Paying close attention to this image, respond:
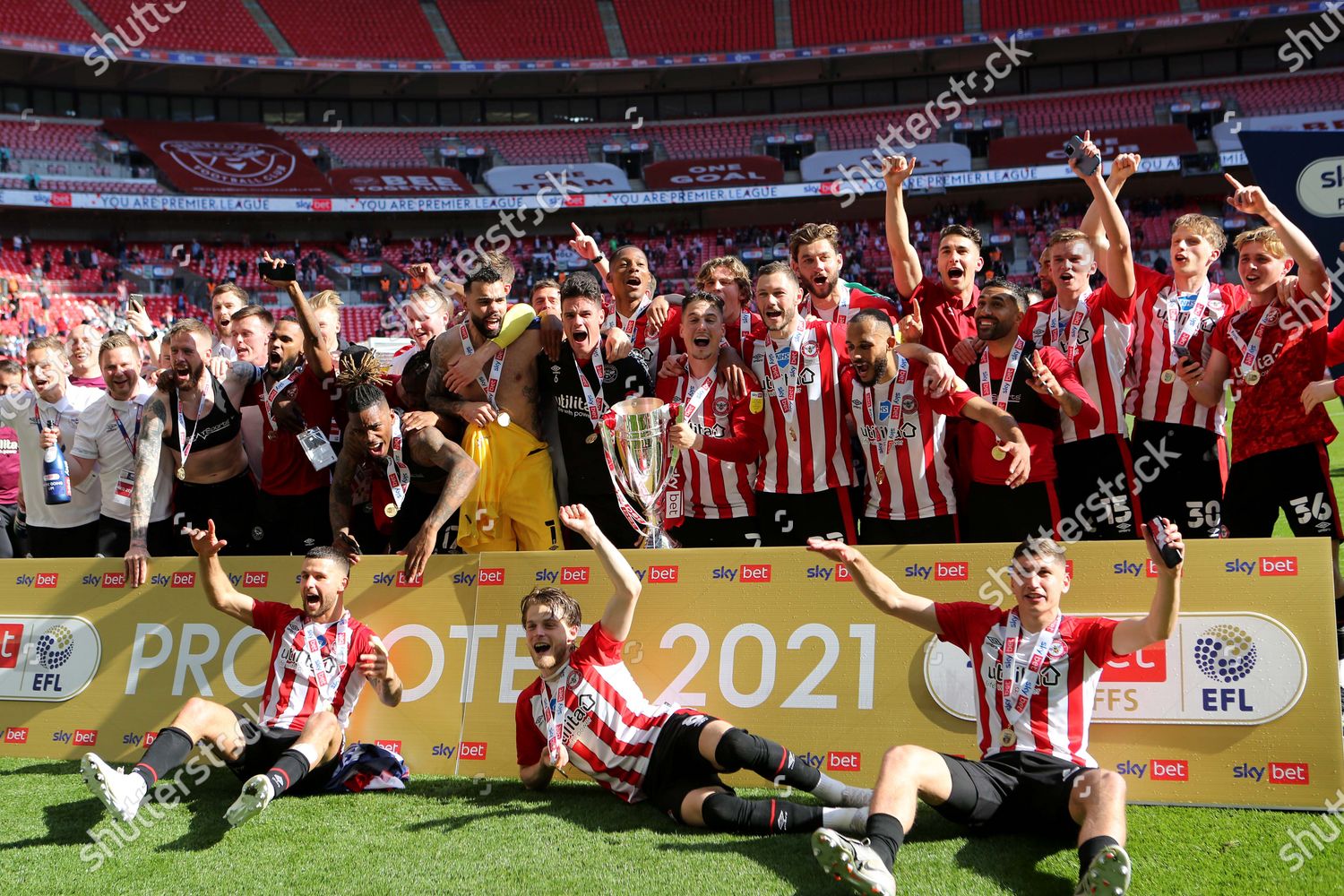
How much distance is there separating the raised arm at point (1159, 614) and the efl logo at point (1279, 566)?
2.32 feet

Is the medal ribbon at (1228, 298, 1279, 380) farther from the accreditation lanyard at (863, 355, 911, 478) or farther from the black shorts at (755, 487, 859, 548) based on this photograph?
the black shorts at (755, 487, 859, 548)

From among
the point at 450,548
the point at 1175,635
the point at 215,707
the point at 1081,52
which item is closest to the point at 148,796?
the point at 215,707

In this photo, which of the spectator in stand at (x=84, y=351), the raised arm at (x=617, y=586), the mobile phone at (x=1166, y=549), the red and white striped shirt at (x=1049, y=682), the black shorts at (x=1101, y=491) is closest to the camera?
the mobile phone at (x=1166, y=549)

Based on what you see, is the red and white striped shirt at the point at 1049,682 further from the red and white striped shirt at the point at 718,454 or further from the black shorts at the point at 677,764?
the red and white striped shirt at the point at 718,454

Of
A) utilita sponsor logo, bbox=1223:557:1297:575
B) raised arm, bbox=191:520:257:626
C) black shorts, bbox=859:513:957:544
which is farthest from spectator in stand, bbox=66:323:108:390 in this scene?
utilita sponsor logo, bbox=1223:557:1297:575

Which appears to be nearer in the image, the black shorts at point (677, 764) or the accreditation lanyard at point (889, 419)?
the black shorts at point (677, 764)

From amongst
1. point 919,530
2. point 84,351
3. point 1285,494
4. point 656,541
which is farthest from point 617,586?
point 84,351

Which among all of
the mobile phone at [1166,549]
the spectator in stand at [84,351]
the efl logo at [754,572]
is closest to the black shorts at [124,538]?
the spectator in stand at [84,351]

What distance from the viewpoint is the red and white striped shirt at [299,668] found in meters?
5.05

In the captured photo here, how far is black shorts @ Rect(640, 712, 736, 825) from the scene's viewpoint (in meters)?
4.36

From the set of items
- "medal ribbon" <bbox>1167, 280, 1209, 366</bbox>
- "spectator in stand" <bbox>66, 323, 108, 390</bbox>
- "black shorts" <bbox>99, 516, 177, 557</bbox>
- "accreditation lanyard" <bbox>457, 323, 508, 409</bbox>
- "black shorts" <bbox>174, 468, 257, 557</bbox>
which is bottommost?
"black shorts" <bbox>99, 516, 177, 557</bbox>

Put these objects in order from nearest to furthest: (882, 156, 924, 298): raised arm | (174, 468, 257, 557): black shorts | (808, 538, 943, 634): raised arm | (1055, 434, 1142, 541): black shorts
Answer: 1. (808, 538, 943, 634): raised arm
2. (1055, 434, 1142, 541): black shorts
3. (882, 156, 924, 298): raised arm
4. (174, 468, 257, 557): black shorts

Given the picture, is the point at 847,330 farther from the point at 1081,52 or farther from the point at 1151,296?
the point at 1081,52

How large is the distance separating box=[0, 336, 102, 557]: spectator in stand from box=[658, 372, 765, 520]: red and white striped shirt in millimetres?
3770
